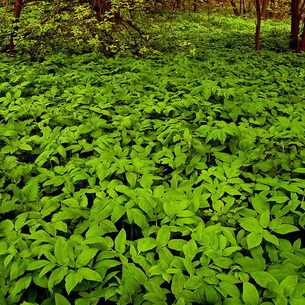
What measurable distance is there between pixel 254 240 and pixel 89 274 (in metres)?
1.01

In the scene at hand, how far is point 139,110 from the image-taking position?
12.8 ft

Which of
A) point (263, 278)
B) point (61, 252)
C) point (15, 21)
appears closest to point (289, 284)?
point (263, 278)

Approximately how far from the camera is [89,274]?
154 centimetres

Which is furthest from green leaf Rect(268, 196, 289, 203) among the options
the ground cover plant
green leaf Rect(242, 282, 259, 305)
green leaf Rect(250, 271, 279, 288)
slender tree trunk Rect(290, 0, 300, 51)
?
slender tree trunk Rect(290, 0, 300, 51)

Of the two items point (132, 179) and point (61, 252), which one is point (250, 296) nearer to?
point (61, 252)

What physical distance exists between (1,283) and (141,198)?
3.21 feet

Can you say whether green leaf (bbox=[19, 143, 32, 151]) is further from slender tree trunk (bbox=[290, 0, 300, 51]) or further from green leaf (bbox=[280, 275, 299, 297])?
slender tree trunk (bbox=[290, 0, 300, 51])

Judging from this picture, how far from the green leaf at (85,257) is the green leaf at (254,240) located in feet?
3.07

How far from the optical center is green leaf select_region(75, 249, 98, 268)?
1.60 m

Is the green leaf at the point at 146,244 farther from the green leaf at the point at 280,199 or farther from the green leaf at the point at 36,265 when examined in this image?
the green leaf at the point at 280,199

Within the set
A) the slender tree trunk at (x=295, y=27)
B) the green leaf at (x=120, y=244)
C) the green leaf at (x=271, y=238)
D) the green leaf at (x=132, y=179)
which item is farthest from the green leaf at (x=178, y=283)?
the slender tree trunk at (x=295, y=27)

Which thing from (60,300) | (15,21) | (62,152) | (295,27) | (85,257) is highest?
(15,21)

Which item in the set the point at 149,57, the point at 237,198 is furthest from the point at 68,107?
the point at 149,57

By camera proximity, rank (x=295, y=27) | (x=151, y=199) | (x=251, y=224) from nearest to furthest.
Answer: (x=251, y=224), (x=151, y=199), (x=295, y=27)
